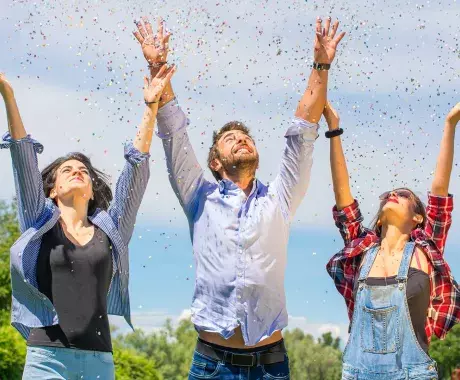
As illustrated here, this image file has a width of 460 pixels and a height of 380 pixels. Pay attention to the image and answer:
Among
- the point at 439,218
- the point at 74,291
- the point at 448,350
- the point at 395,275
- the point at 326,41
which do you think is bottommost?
the point at 74,291

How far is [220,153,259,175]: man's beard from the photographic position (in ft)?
20.5

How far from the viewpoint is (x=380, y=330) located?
20.3 feet

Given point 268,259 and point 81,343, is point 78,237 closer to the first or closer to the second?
point 81,343

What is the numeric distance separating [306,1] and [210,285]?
1.79m

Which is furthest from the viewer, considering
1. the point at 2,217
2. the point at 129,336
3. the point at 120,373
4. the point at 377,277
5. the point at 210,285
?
the point at 129,336

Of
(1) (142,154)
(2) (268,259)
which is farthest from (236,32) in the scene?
(2) (268,259)

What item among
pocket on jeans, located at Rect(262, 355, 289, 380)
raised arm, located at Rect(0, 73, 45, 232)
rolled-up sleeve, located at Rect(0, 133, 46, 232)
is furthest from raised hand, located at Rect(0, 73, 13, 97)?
pocket on jeans, located at Rect(262, 355, 289, 380)

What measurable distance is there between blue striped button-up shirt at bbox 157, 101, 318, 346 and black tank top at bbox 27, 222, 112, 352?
0.59 m

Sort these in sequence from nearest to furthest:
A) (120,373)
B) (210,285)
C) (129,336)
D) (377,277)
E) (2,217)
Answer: (210,285) < (377,277) < (120,373) < (2,217) < (129,336)

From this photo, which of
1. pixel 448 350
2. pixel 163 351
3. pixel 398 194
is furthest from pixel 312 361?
pixel 398 194

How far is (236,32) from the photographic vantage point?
644cm

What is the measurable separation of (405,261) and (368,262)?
24 centimetres

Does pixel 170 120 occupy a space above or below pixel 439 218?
above

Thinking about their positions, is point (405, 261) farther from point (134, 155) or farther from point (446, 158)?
point (134, 155)
